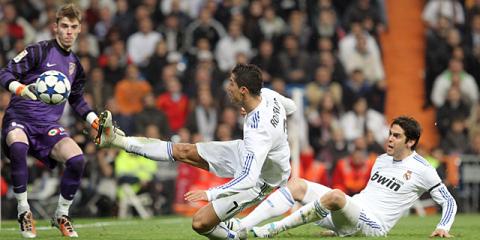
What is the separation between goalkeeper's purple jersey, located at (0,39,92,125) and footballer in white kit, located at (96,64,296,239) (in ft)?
3.30

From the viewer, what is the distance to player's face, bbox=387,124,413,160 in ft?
38.4

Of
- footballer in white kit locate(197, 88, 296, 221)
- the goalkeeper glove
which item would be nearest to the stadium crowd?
the goalkeeper glove

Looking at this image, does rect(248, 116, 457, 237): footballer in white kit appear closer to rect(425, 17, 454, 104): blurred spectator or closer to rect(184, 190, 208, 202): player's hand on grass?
rect(184, 190, 208, 202): player's hand on grass

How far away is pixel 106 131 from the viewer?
11438 millimetres

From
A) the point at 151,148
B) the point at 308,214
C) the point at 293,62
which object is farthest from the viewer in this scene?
the point at 293,62

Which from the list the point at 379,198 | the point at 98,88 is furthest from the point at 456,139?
the point at 379,198

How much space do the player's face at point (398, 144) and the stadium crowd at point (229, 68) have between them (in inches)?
299

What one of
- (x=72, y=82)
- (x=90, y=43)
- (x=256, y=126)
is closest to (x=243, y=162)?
(x=256, y=126)

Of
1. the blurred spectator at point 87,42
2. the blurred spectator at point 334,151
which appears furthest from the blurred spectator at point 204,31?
the blurred spectator at point 334,151

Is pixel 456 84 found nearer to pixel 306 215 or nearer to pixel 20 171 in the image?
pixel 306 215

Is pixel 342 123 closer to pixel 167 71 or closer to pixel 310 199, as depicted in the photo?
pixel 167 71

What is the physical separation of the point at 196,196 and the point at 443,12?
45.4ft

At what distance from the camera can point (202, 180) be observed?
62.6ft

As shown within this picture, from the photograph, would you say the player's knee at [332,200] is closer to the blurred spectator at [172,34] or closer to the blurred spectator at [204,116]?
the blurred spectator at [204,116]
